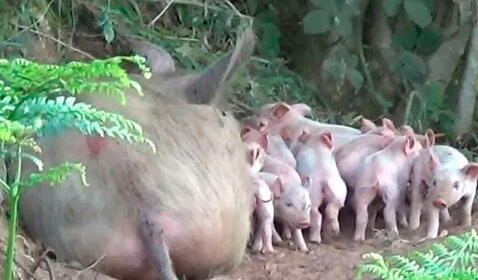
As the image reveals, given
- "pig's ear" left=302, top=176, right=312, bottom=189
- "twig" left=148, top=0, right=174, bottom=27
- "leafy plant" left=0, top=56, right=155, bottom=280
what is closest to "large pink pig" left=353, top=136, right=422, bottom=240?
"pig's ear" left=302, top=176, right=312, bottom=189

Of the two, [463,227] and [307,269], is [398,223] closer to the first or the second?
[463,227]

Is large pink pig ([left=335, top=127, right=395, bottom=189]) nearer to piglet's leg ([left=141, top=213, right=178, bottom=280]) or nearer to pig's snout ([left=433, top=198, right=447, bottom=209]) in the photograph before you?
pig's snout ([left=433, top=198, right=447, bottom=209])

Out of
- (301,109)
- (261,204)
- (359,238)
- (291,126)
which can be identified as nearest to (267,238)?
(261,204)

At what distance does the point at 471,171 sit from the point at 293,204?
0.72 m

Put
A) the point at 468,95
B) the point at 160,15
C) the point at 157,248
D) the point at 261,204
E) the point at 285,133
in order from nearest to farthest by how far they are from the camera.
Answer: the point at 157,248, the point at 261,204, the point at 285,133, the point at 160,15, the point at 468,95

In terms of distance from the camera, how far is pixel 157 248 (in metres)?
3.86

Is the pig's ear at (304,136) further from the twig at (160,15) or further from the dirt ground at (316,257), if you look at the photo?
the twig at (160,15)

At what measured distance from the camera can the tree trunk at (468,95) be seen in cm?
634

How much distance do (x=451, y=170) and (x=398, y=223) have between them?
13.6 inches

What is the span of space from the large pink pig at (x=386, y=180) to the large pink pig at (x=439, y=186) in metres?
0.06

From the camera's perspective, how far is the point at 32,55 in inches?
192

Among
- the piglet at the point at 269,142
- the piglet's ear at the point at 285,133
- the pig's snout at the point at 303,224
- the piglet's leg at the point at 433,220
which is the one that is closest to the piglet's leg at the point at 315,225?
the pig's snout at the point at 303,224

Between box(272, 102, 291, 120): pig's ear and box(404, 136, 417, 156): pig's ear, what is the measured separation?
611 millimetres

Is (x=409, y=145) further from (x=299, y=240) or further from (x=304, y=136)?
(x=299, y=240)
